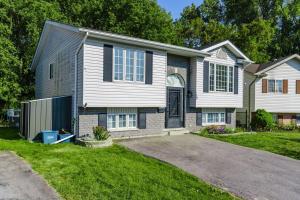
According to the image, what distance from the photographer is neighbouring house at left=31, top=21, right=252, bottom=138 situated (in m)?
12.0

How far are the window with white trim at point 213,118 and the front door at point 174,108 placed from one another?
177 cm

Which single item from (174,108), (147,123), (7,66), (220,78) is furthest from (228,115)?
(7,66)

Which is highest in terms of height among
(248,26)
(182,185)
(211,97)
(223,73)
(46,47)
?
(248,26)

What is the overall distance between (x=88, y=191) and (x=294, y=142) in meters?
11.3

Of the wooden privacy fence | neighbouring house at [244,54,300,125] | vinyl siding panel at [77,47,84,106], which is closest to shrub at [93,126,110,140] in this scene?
vinyl siding panel at [77,47,84,106]

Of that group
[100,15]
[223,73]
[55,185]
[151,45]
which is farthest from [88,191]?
[100,15]

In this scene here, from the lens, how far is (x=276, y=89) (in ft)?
74.5

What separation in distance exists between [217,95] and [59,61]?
9132mm

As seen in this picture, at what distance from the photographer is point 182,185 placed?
6.86 m

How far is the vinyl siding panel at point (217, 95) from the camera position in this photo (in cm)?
1580

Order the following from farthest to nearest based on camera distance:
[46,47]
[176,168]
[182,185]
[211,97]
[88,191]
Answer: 1. [46,47]
2. [211,97]
3. [176,168]
4. [182,185]
5. [88,191]

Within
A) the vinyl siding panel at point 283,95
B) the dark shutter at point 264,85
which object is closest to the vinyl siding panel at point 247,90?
the vinyl siding panel at point 283,95

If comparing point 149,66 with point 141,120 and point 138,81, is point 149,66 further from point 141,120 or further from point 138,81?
point 141,120

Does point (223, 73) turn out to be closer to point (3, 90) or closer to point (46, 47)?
point (46, 47)
